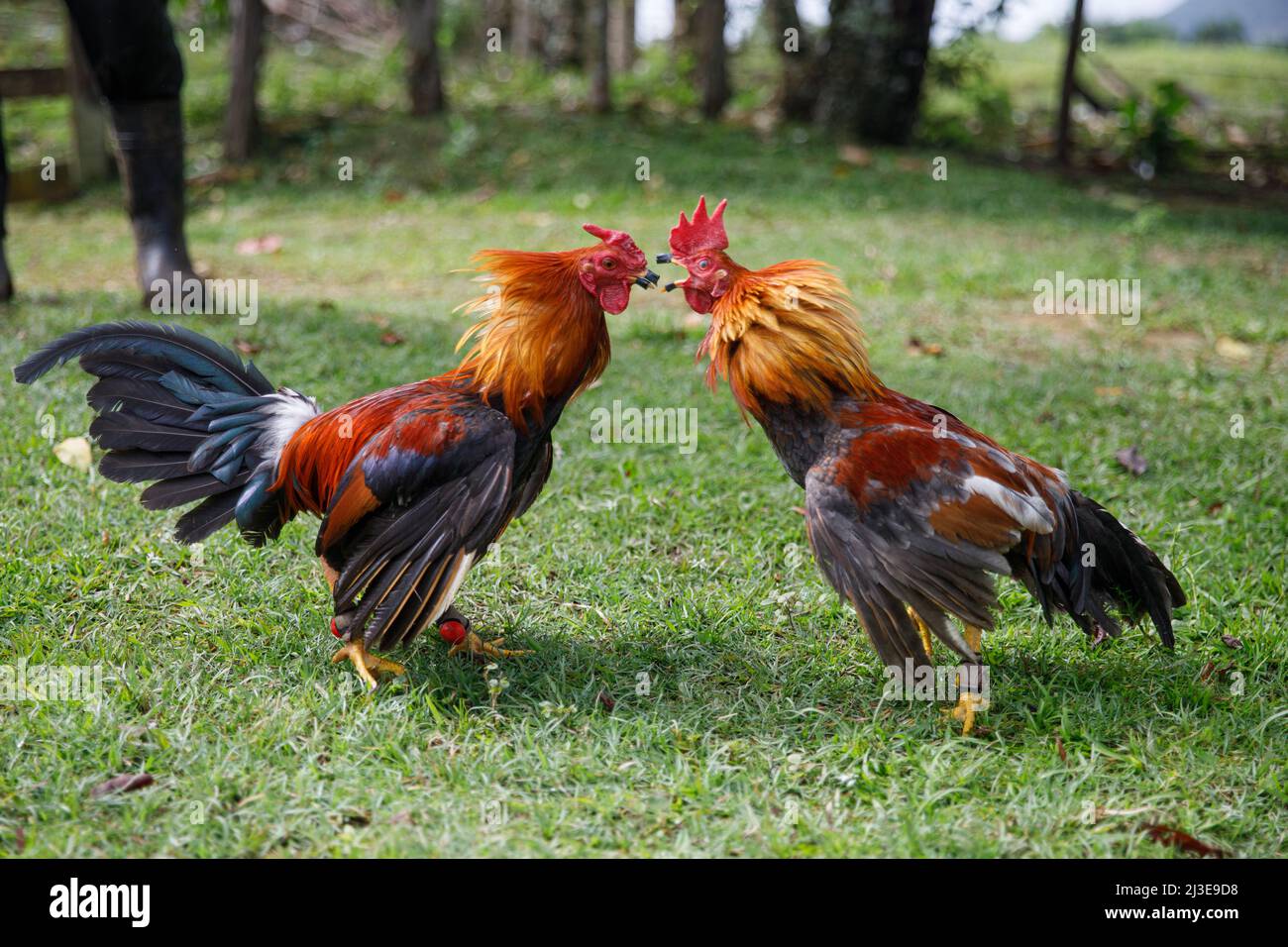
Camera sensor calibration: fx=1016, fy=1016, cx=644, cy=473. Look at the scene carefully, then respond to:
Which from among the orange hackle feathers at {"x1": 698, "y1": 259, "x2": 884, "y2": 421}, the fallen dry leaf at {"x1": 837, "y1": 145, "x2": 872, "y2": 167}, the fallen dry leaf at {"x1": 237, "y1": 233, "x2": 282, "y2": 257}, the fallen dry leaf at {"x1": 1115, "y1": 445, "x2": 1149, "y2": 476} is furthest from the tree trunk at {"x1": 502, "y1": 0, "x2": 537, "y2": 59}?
the orange hackle feathers at {"x1": 698, "y1": 259, "x2": 884, "y2": 421}

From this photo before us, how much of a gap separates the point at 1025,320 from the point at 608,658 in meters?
5.11

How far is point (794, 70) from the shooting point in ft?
43.1

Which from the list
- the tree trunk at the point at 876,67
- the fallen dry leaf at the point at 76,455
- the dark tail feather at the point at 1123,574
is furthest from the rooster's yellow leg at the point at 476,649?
the tree trunk at the point at 876,67

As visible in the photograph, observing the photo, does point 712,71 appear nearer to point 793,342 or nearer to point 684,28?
point 684,28

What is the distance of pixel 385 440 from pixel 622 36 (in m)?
14.7

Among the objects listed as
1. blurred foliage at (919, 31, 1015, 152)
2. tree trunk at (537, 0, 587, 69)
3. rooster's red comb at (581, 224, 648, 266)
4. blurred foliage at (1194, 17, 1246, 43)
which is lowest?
rooster's red comb at (581, 224, 648, 266)

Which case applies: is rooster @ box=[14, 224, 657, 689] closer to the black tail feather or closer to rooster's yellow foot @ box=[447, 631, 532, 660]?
rooster's yellow foot @ box=[447, 631, 532, 660]

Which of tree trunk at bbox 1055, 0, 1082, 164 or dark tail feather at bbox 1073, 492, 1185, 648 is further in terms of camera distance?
tree trunk at bbox 1055, 0, 1082, 164

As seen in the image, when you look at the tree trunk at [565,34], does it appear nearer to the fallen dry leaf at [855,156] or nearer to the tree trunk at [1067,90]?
the fallen dry leaf at [855,156]

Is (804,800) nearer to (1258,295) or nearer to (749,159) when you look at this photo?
(1258,295)

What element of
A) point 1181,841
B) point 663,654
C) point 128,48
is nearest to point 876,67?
point 128,48

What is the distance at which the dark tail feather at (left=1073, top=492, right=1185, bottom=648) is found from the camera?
345 cm

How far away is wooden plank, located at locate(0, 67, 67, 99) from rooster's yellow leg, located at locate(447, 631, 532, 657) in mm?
8569

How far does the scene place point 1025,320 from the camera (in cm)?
746
